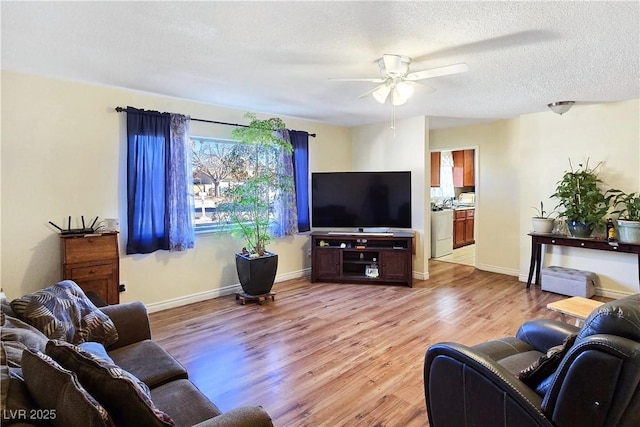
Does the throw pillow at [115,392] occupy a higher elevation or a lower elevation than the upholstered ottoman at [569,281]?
higher

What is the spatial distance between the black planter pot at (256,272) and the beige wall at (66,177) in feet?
1.80

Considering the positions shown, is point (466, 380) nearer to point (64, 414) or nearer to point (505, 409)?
point (505, 409)

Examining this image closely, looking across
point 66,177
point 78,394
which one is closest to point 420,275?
point 66,177

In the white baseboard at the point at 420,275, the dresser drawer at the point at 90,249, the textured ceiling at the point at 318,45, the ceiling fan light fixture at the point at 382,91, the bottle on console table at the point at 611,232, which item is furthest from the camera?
the white baseboard at the point at 420,275

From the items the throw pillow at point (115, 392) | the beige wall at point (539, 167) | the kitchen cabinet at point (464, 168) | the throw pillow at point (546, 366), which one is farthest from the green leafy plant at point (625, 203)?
the throw pillow at point (115, 392)

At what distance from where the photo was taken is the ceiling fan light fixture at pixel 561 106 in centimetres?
415

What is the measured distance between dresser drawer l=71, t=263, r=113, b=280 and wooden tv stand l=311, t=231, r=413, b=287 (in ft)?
8.73

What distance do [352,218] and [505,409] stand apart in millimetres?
3880

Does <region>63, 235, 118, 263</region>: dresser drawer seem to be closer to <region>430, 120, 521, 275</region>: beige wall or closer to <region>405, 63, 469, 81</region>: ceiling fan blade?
<region>405, 63, 469, 81</region>: ceiling fan blade

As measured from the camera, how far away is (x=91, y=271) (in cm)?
318

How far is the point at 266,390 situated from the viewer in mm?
2395

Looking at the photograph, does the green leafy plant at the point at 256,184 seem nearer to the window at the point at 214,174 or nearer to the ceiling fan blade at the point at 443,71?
the window at the point at 214,174

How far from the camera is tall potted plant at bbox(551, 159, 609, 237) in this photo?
13.8 ft

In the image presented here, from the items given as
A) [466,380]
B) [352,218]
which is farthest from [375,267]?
[466,380]
